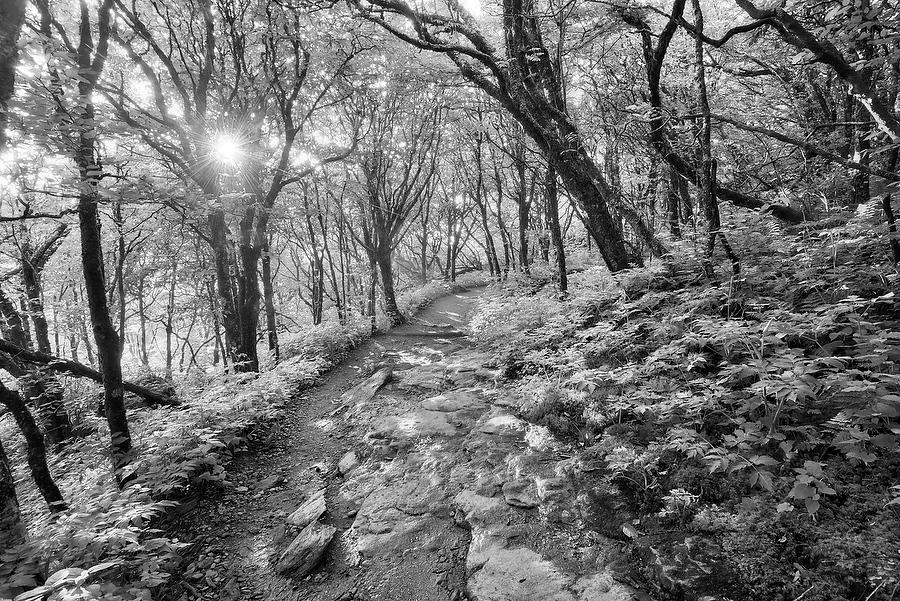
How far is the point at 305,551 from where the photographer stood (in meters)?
3.66

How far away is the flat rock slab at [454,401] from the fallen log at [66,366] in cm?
498

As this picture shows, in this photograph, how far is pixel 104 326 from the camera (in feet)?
17.1

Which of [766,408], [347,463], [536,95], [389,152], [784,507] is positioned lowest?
[347,463]

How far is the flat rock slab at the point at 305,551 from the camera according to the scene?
11.6 feet

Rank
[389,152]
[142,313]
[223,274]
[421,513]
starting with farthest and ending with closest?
1. [142,313]
2. [389,152]
3. [223,274]
4. [421,513]

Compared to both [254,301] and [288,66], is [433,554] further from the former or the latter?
[288,66]

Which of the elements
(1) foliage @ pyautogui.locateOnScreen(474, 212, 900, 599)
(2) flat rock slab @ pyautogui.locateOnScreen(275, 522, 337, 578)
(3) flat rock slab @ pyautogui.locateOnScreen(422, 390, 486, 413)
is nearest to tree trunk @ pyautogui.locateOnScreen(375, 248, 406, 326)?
(3) flat rock slab @ pyautogui.locateOnScreen(422, 390, 486, 413)

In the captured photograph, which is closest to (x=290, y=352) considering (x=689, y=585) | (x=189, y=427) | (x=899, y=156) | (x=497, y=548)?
(x=189, y=427)

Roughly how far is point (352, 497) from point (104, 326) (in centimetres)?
419

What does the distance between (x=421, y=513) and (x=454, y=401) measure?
244 centimetres

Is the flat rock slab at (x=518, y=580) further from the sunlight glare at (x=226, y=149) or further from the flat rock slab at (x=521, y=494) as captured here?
the sunlight glare at (x=226, y=149)

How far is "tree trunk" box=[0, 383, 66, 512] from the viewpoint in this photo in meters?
4.14

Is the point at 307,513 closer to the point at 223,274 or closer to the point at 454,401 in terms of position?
the point at 454,401

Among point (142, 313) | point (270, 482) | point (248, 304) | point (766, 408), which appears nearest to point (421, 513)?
point (270, 482)
